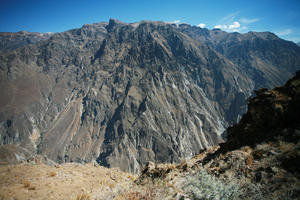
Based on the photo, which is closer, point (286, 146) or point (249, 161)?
point (286, 146)

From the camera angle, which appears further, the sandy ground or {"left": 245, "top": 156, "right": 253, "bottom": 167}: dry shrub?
{"left": 245, "top": 156, "right": 253, "bottom": 167}: dry shrub

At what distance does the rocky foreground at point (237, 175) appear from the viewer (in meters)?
5.44

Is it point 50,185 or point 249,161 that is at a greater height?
point 249,161

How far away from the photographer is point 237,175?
22.4 feet

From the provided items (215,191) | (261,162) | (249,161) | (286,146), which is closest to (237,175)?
(249,161)

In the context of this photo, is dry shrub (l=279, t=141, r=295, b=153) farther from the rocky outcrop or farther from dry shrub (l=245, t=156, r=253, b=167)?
dry shrub (l=245, t=156, r=253, b=167)

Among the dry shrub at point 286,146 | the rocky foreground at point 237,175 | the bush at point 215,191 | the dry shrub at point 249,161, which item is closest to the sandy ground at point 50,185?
the rocky foreground at point 237,175

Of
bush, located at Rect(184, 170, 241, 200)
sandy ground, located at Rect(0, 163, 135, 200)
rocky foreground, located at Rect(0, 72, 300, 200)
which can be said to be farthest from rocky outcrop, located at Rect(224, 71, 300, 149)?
sandy ground, located at Rect(0, 163, 135, 200)

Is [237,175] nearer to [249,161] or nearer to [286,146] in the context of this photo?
[249,161]

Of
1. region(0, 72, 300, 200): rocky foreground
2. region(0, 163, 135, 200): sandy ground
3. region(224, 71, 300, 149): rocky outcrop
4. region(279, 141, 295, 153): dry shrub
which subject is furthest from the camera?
region(224, 71, 300, 149): rocky outcrop

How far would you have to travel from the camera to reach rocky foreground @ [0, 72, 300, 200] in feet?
17.9

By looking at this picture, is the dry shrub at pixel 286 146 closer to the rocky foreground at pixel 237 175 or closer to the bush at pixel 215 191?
the rocky foreground at pixel 237 175

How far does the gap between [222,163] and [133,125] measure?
139020 millimetres

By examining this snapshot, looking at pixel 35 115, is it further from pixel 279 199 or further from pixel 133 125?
pixel 279 199
